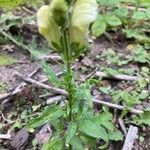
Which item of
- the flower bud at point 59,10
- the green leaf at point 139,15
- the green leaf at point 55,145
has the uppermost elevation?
the flower bud at point 59,10

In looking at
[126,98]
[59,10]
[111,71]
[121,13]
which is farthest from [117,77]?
[59,10]

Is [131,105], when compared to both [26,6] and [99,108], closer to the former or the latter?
[99,108]

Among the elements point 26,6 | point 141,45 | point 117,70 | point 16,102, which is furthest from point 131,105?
point 26,6

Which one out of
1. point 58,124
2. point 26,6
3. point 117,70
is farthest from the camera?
point 26,6

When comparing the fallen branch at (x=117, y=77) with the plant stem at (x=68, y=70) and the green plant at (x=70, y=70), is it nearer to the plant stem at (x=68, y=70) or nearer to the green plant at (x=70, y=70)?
the green plant at (x=70, y=70)

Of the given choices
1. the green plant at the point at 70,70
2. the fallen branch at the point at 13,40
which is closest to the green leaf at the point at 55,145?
the green plant at the point at 70,70

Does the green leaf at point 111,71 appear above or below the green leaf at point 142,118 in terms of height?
above
